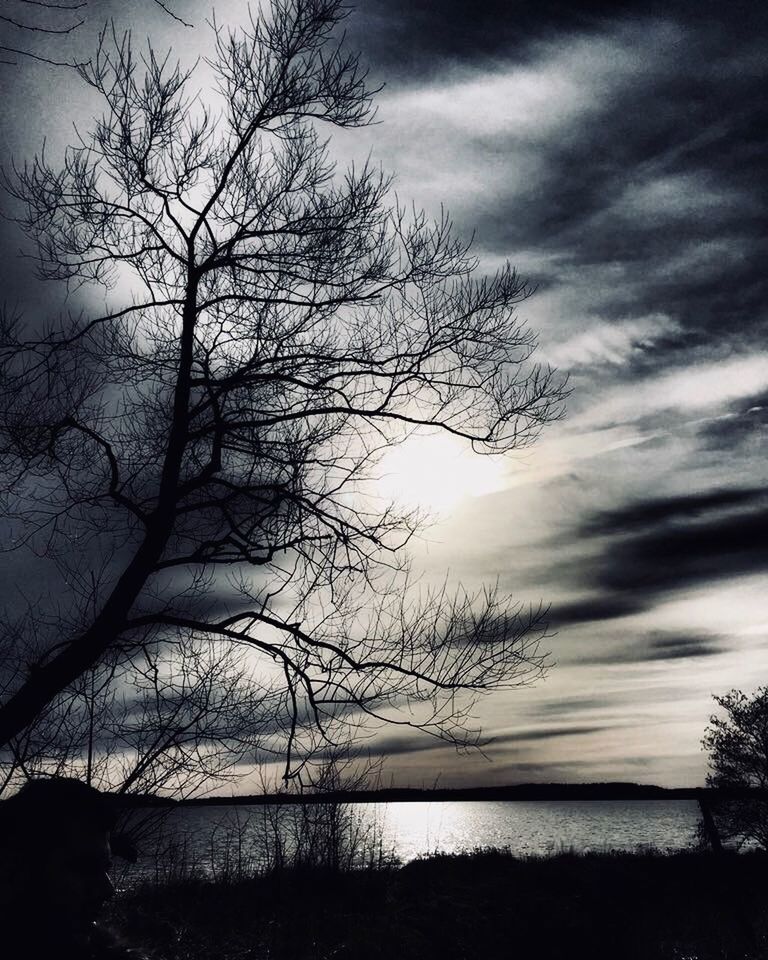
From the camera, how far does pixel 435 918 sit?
11.5 m

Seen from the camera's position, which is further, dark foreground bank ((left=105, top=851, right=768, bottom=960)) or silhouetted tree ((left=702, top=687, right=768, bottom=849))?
silhouetted tree ((left=702, top=687, right=768, bottom=849))

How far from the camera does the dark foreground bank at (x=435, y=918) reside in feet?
32.2

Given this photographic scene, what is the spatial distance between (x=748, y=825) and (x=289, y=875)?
15.8 m

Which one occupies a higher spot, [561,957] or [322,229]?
[322,229]

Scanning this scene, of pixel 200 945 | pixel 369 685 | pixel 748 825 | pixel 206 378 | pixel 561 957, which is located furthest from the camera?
pixel 748 825

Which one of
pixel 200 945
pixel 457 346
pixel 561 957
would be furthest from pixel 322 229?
pixel 561 957

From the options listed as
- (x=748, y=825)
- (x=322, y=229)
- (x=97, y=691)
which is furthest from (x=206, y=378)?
(x=748, y=825)

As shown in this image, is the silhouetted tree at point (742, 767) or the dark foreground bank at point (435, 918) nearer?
the dark foreground bank at point (435, 918)

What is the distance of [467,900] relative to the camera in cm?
1304

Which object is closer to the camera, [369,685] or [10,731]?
[10,731]

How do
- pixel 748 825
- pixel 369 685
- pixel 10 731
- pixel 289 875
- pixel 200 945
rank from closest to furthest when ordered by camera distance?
pixel 10 731 < pixel 369 685 < pixel 200 945 < pixel 289 875 < pixel 748 825

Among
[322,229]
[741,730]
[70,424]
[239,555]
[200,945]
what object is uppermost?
[322,229]

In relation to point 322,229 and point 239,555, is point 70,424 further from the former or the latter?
point 322,229

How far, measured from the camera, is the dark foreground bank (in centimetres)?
982
